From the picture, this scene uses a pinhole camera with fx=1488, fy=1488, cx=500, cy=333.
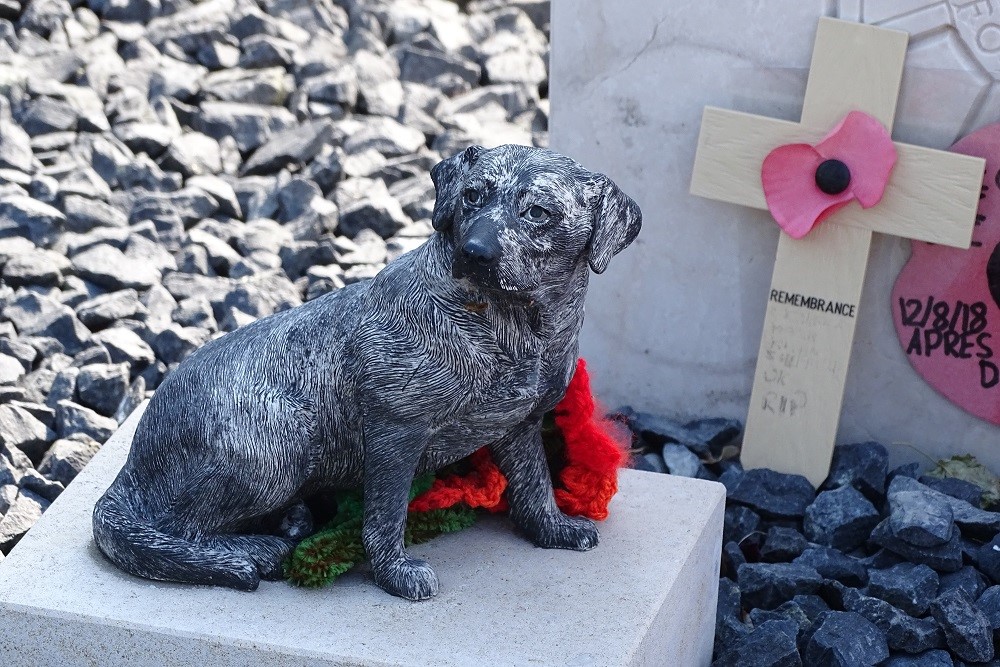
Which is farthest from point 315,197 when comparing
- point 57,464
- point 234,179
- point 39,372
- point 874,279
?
point 874,279

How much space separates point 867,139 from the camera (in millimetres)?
4148

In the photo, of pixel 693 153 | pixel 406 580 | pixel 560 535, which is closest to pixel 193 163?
pixel 693 153

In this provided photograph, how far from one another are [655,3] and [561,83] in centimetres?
38

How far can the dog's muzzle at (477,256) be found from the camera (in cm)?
270

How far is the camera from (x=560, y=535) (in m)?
3.34

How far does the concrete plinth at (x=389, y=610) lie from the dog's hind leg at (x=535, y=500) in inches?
1.2

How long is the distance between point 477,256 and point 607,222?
0.33m

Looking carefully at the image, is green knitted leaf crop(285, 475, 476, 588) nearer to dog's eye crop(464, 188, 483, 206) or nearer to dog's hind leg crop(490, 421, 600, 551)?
dog's hind leg crop(490, 421, 600, 551)

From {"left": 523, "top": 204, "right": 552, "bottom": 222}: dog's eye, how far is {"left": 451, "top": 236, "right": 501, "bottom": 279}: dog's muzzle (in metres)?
0.11

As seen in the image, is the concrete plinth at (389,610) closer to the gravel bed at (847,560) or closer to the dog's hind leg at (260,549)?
the dog's hind leg at (260,549)

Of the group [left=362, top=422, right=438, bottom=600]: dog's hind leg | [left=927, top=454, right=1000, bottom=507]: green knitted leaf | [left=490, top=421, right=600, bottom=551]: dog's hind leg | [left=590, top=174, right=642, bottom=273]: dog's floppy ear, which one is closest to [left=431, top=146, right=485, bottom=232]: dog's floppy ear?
[left=590, top=174, right=642, bottom=273]: dog's floppy ear

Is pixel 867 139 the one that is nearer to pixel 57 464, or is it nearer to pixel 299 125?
pixel 57 464

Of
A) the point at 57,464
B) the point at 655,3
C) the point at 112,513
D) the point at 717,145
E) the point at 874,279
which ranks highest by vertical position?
the point at 655,3

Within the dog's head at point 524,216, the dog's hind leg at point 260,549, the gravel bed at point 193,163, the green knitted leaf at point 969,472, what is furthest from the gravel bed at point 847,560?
the gravel bed at point 193,163
